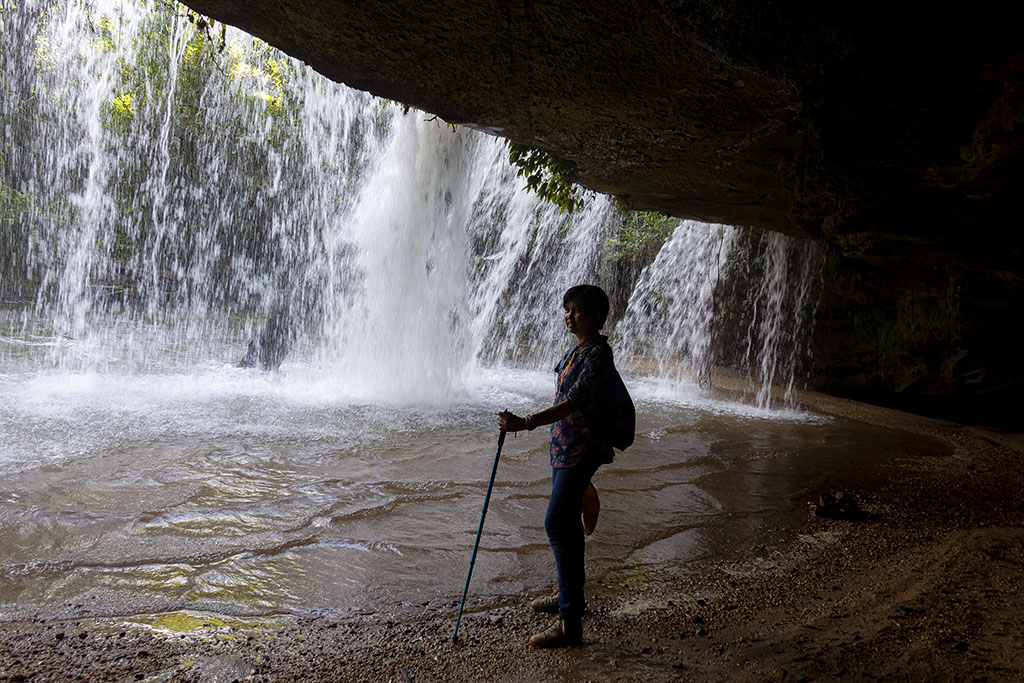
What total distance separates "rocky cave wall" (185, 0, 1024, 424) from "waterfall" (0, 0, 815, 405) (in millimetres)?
2683

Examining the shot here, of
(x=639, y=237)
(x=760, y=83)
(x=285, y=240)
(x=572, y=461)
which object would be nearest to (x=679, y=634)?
(x=572, y=461)

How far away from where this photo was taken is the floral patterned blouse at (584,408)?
3033 millimetres

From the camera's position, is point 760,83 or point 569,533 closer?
point 569,533

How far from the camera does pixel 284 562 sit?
3.87 metres

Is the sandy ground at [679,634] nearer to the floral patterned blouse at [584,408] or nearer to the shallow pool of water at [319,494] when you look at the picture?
the shallow pool of water at [319,494]

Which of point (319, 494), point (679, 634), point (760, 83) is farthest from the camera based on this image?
point (319, 494)

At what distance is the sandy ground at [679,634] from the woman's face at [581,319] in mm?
1449

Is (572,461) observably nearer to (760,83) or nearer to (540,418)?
(540,418)

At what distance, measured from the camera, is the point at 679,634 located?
3.15m

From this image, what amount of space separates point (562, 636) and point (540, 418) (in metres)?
1.00

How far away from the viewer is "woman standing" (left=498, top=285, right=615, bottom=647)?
3.01 m

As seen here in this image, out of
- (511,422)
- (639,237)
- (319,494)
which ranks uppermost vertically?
(639,237)

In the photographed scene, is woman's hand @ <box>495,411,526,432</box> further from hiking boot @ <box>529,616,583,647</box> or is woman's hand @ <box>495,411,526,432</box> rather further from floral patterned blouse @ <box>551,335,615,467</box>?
hiking boot @ <box>529,616,583,647</box>

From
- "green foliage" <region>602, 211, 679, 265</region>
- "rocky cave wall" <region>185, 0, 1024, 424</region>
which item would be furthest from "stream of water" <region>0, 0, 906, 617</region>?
"rocky cave wall" <region>185, 0, 1024, 424</region>
